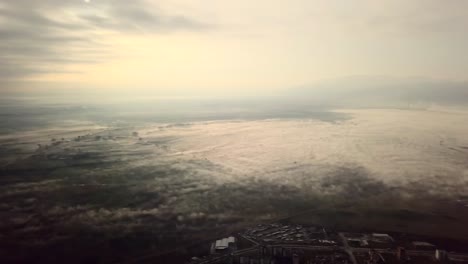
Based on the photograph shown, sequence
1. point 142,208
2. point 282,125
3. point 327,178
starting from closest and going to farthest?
1. point 142,208
2. point 327,178
3. point 282,125

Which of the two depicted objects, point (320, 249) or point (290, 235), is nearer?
point (320, 249)

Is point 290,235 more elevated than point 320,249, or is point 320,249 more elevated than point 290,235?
point 290,235

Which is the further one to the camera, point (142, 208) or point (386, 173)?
point (386, 173)

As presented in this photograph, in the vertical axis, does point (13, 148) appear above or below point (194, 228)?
above

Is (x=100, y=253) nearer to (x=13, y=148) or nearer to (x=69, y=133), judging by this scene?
(x=13, y=148)

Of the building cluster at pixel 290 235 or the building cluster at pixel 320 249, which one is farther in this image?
the building cluster at pixel 290 235

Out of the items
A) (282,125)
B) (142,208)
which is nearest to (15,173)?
(142,208)

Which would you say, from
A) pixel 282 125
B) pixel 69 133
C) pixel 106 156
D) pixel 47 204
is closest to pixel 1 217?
pixel 47 204

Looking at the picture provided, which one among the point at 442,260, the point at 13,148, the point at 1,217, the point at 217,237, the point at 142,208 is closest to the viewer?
the point at 442,260

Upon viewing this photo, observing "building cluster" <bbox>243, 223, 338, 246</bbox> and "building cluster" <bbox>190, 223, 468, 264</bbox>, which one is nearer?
"building cluster" <bbox>190, 223, 468, 264</bbox>
